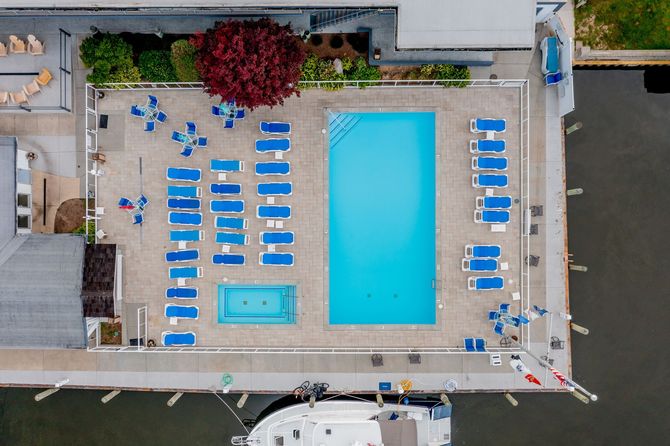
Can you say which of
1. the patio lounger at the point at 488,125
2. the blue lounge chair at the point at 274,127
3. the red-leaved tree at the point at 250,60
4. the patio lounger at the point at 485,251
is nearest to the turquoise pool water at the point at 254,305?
the blue lounge chair at the point at 274,127

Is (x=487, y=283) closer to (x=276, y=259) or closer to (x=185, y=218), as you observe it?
(x=276, y=259)

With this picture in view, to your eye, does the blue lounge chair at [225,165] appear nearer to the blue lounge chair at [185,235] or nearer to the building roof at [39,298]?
the blue lounge chair at [185,235]

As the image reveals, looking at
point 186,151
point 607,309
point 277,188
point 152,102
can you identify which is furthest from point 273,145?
point 607,309

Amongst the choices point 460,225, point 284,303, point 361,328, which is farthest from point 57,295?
point 460,225

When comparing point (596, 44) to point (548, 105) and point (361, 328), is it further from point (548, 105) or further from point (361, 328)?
point (361, 328)

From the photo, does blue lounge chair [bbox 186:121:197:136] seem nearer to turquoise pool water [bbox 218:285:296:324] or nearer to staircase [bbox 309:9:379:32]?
staircase [bbox 309:9:379:32]

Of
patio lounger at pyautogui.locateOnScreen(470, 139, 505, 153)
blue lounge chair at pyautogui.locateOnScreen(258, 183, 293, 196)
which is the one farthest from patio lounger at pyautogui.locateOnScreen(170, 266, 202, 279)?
patio lounger at pyautogui.locateOnScreen(470, 139, 505, 153)
